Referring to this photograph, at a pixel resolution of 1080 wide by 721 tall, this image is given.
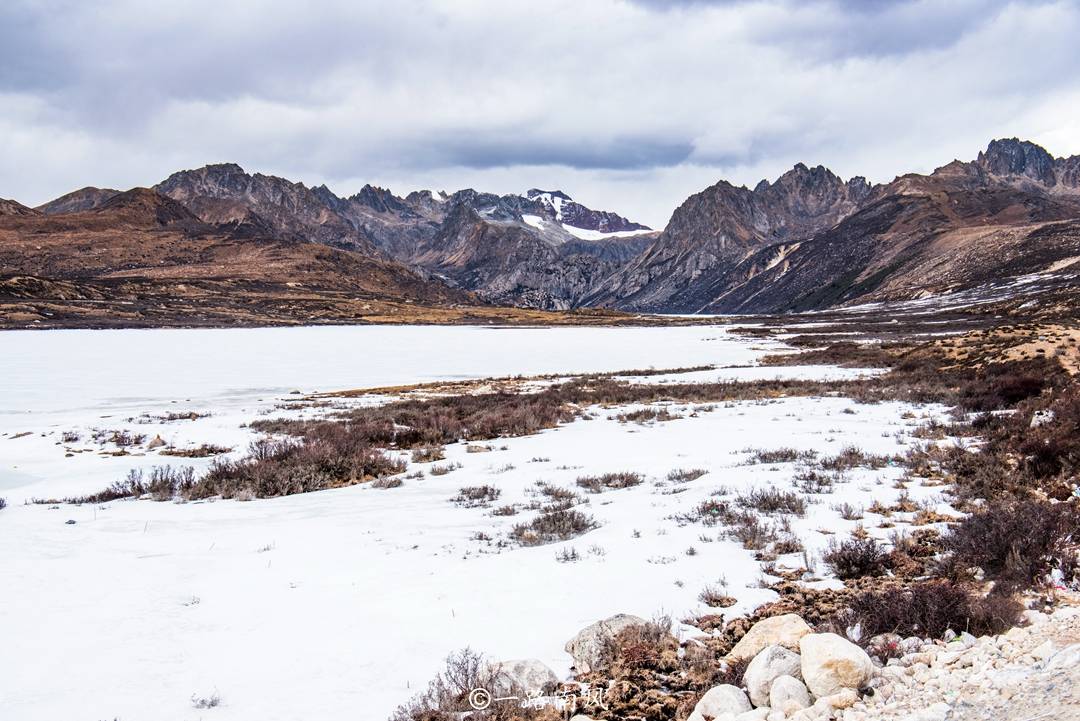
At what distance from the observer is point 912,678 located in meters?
3.92

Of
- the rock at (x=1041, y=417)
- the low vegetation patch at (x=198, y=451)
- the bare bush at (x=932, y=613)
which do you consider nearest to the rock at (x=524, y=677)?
the bare bush at (x=932, y=613)

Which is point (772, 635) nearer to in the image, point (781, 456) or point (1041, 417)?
point (781, 456)

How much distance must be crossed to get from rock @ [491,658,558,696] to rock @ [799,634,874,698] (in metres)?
1.90

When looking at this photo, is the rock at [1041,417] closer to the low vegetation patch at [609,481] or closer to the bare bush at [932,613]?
the low vegetation patch at [609,481]

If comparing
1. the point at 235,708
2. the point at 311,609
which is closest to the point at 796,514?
the point at 311,609

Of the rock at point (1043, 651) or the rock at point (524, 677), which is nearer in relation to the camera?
the rock at point (1043, 651)

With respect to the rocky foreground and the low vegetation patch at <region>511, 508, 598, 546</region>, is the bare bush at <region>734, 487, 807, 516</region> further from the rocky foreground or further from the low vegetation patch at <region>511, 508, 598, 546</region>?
the rocky foreground

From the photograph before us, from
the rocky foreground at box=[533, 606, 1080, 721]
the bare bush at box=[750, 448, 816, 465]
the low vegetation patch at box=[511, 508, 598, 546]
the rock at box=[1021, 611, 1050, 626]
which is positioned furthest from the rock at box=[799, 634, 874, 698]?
the bare bush at box=[750, 448, 816, 465]

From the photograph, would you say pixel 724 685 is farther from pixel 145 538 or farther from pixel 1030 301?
pixel 1030 301

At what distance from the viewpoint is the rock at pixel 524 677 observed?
459 cm

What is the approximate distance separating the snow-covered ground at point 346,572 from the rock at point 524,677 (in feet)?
1.49

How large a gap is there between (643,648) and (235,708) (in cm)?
324

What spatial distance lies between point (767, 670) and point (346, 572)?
16.6 ft

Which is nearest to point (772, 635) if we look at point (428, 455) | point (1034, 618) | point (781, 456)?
point (1034, 618)
